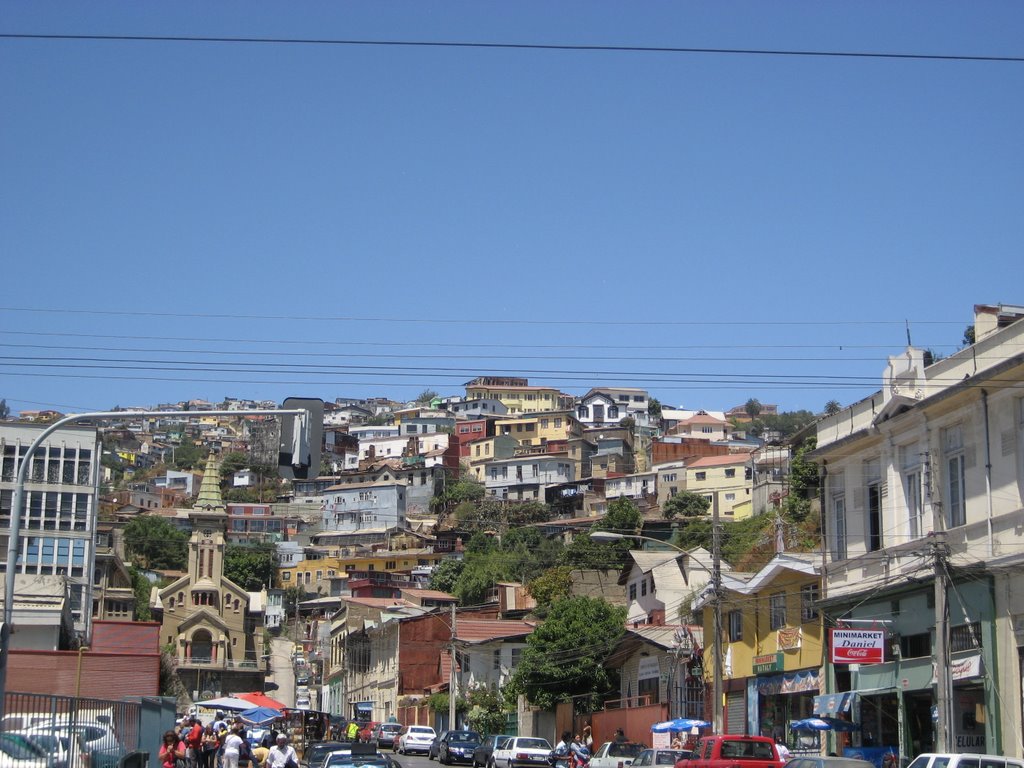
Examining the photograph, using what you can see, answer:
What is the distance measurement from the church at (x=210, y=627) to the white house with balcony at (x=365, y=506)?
98.9 feet

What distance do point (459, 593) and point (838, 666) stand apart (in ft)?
259

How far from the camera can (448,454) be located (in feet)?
609

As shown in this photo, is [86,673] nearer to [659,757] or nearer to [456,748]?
[456,748]

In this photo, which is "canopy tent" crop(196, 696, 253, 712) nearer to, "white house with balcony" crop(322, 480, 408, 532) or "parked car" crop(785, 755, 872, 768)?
"parked car" crop(785, 755, 872, 768)

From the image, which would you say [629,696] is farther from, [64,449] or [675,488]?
[675,488]

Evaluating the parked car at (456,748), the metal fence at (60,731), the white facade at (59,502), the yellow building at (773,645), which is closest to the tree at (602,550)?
the white facade at (59,502)

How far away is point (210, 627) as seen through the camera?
429ft

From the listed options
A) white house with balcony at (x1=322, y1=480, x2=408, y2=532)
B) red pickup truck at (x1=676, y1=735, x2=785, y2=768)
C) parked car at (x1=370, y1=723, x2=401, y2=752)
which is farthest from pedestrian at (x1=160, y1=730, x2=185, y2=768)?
white house with balcony at (x1=322, y1=480, x2=408, y2=532)

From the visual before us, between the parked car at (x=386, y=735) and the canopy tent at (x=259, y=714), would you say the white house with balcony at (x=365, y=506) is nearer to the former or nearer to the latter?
the parked car at (x=386, y=735)

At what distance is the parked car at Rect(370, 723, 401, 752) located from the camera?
67.0 meters

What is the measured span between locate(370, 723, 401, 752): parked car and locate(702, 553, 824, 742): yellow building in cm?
2524

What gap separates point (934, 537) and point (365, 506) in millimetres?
146727

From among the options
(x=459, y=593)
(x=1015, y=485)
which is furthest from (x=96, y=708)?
(x=459, y=593)

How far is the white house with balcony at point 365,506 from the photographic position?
169 metres
